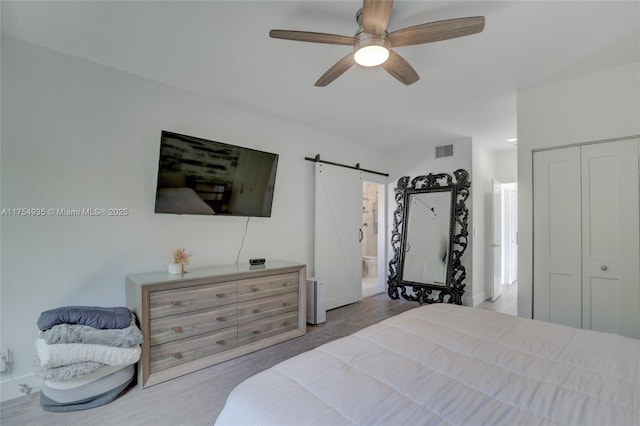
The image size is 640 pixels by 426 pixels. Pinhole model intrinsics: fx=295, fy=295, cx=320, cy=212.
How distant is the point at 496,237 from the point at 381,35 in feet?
14.6

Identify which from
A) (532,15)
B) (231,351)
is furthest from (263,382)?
(532,15)

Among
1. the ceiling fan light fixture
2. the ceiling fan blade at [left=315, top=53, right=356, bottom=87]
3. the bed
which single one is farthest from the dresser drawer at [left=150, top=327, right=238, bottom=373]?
the ceiling fan light fixture

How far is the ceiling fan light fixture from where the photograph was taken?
175 cm

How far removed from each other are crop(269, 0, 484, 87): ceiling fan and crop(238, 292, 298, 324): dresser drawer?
2.24m

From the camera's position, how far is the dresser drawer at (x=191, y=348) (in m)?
2.31

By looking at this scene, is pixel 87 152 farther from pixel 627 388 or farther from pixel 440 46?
pixel 627 388

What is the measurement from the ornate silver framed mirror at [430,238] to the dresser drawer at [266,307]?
221 cm

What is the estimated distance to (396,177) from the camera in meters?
5.31

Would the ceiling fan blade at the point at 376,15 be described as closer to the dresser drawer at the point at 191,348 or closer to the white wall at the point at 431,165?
the dresser drawer at the point at 191,348

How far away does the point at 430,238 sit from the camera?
4.59 meters

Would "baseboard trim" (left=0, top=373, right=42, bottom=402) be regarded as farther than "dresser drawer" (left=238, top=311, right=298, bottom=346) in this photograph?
No

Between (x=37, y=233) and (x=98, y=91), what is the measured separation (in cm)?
122

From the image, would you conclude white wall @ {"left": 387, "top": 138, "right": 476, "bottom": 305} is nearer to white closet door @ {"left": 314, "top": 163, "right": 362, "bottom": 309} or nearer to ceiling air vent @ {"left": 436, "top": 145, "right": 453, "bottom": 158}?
ceiling air vent @ {"left": 436, "top": 145, "right": 453, "bottom": 158}

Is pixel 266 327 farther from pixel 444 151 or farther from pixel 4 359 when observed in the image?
pixel 444 151
